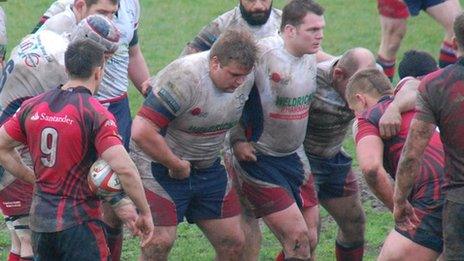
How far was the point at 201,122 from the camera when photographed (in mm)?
8641

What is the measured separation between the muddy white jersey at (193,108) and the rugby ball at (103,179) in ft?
3.48

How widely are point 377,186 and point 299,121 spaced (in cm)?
119

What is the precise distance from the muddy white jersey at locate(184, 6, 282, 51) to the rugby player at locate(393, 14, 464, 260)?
247cm

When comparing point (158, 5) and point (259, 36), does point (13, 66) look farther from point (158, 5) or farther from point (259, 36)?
point (158, 5)

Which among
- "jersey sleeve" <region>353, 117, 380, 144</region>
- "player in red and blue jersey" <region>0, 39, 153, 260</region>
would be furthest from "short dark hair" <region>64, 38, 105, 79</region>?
"jersey sleeve" <region>353, 117, 380, 144</region>

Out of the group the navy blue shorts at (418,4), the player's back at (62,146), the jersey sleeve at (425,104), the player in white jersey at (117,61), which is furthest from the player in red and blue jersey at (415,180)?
the navy blue shorts at (418,4)

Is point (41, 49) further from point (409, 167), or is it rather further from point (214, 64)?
point (409, 167)

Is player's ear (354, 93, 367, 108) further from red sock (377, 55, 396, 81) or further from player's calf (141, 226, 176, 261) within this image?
red sock (377, 55, 396, 81)

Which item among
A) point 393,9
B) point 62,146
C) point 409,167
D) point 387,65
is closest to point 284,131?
point 409,167

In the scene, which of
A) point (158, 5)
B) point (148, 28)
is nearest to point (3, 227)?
point (148, 28)

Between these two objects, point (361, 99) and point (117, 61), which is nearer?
point (361, 99)

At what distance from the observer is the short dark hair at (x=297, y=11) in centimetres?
896

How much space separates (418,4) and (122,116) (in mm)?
4198

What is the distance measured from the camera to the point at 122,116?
10.4 meters
